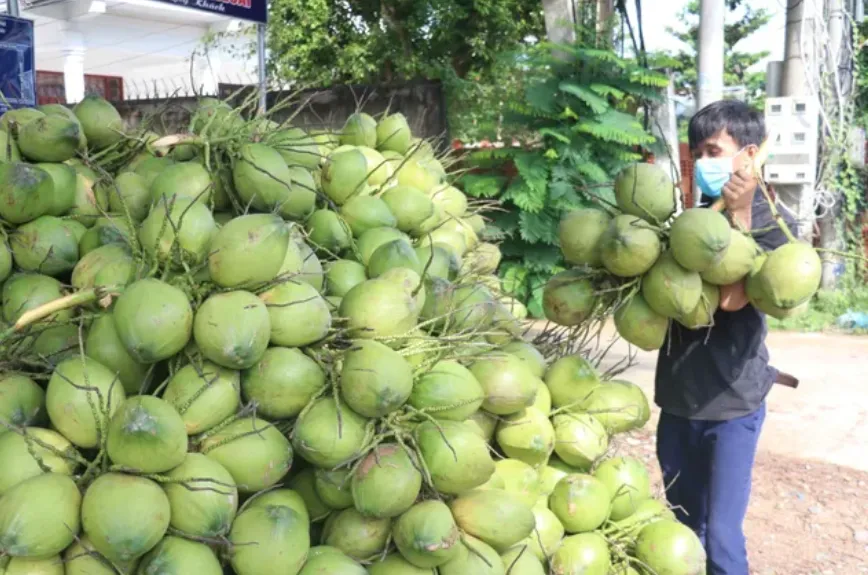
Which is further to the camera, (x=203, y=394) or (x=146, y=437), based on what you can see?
(x=203, y=394)

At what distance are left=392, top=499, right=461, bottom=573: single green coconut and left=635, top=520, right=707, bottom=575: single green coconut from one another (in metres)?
0.59

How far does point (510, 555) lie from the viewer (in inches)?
64.4

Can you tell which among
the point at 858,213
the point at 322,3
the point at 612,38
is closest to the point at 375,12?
the point at 322,3

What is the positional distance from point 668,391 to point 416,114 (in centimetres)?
347

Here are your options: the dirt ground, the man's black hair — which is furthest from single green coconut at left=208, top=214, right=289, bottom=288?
the dirt ground

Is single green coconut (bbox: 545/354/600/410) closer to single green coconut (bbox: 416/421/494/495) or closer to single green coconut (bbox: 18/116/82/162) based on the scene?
single green coconut (bbox: 416/421/494/495)

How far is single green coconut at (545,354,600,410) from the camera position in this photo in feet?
6.68

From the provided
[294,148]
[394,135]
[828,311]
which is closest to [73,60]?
[828,311]

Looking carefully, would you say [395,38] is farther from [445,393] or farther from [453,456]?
[453,456]

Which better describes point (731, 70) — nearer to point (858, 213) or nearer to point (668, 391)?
point (858, 213)

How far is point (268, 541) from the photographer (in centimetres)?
137

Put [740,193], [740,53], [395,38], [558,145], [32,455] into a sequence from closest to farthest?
[32,455] → [740,193] → [558,145] → [395,38] → [740,53]

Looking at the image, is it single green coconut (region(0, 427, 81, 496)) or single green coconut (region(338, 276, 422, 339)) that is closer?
single green coconut (region(0, 427, 81, 496))

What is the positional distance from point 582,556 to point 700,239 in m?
0.74
